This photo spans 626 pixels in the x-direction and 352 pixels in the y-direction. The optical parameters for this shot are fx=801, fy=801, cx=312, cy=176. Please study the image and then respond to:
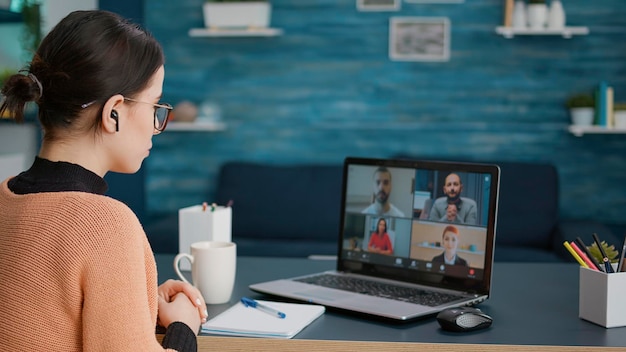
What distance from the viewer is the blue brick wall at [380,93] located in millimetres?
4402

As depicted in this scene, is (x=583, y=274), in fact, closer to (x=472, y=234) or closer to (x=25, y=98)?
(x=472, y=234)

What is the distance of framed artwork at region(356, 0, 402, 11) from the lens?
4426 mm

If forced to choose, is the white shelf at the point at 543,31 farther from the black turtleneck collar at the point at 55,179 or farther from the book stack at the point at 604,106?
the black turtleneck collar at the point at 55,179

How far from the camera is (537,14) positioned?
165 inches

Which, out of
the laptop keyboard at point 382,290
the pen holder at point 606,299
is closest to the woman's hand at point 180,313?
the laptop keyboard at point 382,290

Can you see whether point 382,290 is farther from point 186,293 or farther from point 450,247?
point 186,293

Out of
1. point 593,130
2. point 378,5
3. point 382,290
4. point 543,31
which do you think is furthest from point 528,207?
point 382,290

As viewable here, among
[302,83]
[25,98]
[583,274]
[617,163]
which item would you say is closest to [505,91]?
[617,163]

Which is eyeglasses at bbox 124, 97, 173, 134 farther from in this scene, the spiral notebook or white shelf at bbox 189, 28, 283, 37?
white shelf at bbox 189, 28, 283, 37

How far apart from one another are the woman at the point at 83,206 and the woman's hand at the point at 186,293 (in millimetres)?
128

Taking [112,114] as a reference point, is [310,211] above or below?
below

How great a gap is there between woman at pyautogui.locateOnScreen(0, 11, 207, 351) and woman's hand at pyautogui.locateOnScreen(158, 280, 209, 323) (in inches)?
5.0

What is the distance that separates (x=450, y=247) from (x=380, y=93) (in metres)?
2.78

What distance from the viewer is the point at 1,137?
3.19 m
